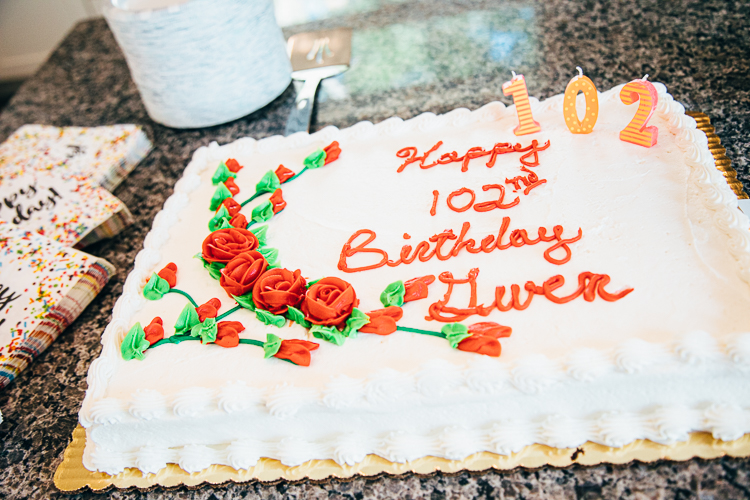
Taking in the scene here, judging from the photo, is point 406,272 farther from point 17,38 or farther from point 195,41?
point 17,38

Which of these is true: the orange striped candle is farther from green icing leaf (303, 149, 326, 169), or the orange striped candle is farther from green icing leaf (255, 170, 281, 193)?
green icing leaf (255, 170, 281, 193)

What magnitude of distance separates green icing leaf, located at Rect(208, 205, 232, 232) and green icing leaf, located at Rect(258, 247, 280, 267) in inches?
9.0

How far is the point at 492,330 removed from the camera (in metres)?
1.20

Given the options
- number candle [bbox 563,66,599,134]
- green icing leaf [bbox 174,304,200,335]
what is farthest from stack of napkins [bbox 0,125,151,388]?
number candle [bbox 563,66,599,134]

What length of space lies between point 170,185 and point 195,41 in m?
0.59

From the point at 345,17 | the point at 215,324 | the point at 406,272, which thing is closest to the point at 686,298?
the point at 406,272

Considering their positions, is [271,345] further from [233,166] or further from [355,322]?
[233,166]

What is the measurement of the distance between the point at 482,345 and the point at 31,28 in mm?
5581

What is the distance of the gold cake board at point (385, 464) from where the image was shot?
1121 millimetres

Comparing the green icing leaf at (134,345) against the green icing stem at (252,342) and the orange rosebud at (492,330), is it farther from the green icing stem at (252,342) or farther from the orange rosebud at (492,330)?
the orange rosebud at (492,330)

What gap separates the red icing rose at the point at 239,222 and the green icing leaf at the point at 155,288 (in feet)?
0.93

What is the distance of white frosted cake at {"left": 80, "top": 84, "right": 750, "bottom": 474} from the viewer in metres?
1.13

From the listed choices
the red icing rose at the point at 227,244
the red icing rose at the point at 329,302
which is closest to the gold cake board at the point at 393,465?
the red icing rose at the point at 329,302

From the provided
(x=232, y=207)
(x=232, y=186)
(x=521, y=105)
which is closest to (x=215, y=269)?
(x=232, y=207)
